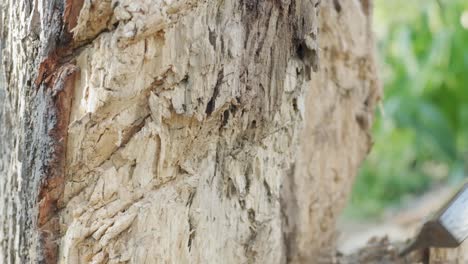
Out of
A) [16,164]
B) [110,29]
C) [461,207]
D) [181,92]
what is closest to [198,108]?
[181,92]

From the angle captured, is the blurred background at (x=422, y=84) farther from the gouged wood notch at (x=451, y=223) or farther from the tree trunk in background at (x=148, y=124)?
the tree trunk in background at (x=148, y=124)

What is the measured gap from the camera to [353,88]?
1.33m

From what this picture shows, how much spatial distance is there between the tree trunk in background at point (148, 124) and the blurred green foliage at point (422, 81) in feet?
3.85

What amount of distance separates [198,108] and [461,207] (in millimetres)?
456

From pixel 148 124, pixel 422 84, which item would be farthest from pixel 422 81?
pixel 148 124

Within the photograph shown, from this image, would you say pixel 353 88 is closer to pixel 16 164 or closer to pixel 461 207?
pixel 461 207

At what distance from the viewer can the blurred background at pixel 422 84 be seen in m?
2.37

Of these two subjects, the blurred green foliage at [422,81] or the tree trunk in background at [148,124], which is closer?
the tree trunk in background at [148,124]

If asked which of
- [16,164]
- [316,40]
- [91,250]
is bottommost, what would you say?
[91,250]

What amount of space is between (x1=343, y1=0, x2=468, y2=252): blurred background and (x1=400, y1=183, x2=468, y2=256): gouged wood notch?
0.90 meters

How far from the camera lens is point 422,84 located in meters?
2.56

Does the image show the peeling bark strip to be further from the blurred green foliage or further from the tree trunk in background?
the blurred green foliage

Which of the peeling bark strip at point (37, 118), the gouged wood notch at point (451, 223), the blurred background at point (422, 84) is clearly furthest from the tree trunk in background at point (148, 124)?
the blurred background at point (422, 84)

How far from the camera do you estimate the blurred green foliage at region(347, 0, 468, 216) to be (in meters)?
2.37
